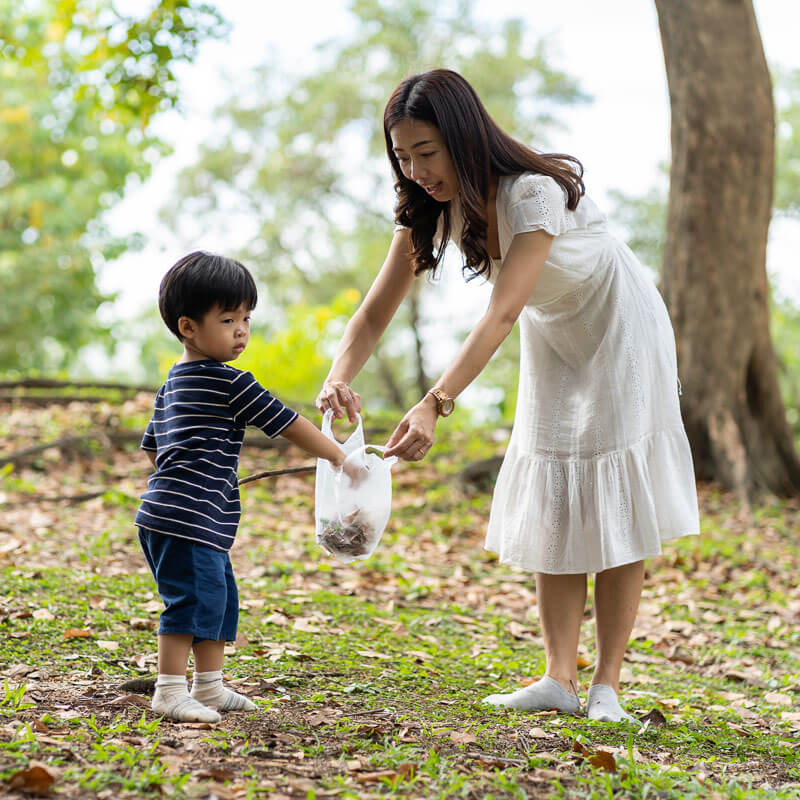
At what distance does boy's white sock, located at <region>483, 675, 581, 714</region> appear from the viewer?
3.06m

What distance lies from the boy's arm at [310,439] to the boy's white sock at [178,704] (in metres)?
0.74

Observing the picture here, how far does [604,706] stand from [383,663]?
906 millimetres

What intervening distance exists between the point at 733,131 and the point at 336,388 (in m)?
5.96

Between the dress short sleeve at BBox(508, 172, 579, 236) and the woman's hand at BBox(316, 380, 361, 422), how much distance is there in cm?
73

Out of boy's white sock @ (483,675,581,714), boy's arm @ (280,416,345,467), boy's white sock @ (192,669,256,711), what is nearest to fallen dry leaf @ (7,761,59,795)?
boy's white sock @ (192,669,256,711)

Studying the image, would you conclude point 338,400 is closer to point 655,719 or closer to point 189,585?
point 189,585

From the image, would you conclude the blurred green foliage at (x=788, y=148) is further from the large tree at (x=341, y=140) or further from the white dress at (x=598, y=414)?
the white dress at (x=598, y=414)

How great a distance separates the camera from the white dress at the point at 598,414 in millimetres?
3055

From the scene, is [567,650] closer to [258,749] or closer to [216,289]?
[258,749]

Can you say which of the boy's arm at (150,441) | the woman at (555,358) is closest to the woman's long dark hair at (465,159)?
the woman at (555,358)

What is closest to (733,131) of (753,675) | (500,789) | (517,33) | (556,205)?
(753,675)

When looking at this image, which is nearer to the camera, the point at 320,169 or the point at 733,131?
the point at 733,131

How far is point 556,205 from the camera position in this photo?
9.37 ft

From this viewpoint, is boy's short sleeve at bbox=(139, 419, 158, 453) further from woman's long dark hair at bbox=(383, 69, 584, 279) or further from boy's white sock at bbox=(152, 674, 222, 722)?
woman's long dark hair at bbox=(383, 69, 584, 279)
